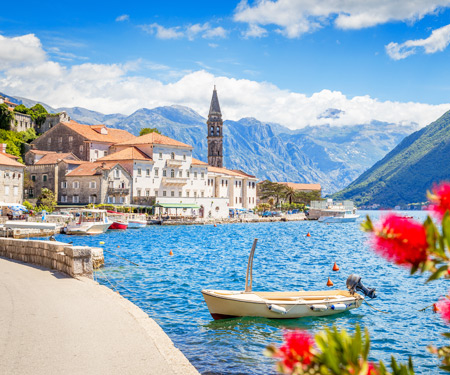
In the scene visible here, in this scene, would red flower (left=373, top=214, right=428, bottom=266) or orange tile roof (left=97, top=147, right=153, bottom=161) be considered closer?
red flower (left=373, top=214, right=428, bottom=266)

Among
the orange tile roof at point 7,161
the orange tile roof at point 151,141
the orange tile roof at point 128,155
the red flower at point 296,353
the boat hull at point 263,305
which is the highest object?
→ the orange tile roof at point 151,141

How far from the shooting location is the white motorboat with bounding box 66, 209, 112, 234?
58.5 metres

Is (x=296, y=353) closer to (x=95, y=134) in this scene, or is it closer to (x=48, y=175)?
(x=48, y=175)

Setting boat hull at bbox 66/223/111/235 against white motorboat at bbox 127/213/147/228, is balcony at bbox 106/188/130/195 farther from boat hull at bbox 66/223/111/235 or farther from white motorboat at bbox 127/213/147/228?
boat hull at bbox 66/223/111/235

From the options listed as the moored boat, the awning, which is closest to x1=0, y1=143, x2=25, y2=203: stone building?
the moored boat

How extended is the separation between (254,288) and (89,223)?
40.3 m

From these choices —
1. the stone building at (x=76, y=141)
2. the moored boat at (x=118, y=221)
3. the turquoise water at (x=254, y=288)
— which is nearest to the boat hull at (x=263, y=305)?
the turquoise water at (x=254, y=288)

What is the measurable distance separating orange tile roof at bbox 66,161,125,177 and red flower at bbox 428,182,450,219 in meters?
80.9

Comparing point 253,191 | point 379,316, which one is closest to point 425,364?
point 379,316

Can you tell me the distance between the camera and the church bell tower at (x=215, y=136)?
127688 mm

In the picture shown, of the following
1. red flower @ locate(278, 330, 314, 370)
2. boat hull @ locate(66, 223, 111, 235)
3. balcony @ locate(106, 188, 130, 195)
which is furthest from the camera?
balcony @ locate(106, 188, 130, 195)

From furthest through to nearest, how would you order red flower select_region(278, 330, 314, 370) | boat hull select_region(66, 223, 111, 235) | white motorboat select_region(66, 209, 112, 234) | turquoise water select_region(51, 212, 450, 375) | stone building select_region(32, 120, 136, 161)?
stone building select_region(32, 120, 136, 161) < white motorboat select_region(66, 209, 112, 234) < boat hull select_region(66, 223, 111, 235) < turquoise water select_region(51, 212, 450, 375) < red flower select_region(278, 330, 314, 370)

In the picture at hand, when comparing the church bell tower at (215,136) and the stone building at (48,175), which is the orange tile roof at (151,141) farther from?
the church bell tower at (215,136)

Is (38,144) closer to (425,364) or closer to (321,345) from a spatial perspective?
(425,364)
